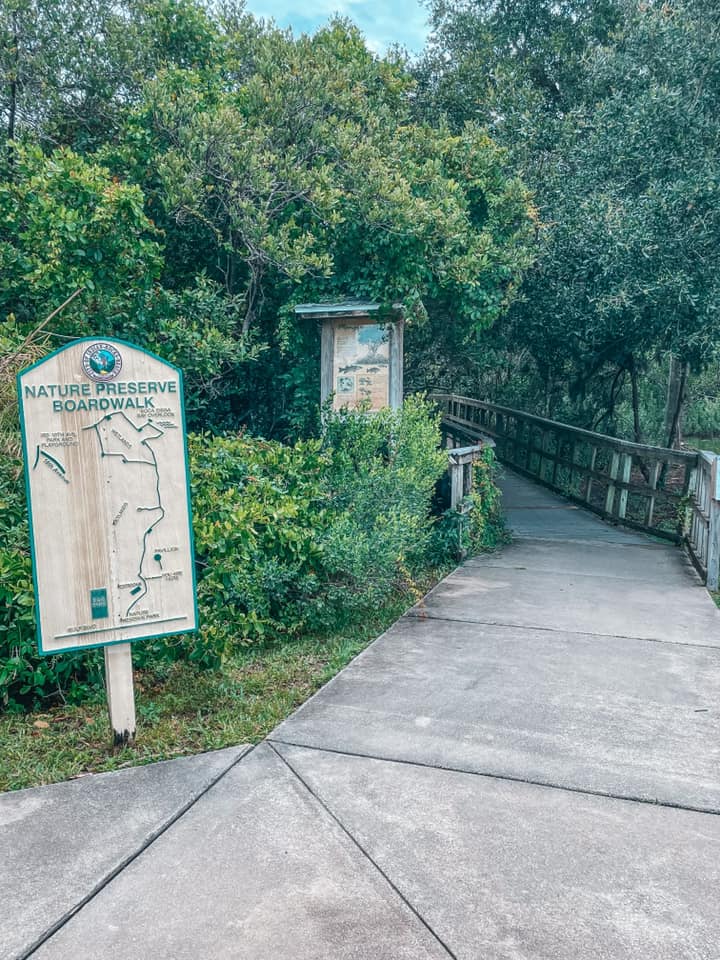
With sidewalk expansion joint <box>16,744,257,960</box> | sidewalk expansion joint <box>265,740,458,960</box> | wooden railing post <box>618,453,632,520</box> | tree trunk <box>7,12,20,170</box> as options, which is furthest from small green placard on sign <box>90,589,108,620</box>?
wooden railing post <box>618,453,632,520</box>

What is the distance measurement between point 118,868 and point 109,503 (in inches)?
66.9

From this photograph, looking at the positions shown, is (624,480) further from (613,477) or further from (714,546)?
(714,546)

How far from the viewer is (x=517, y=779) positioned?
378 cm

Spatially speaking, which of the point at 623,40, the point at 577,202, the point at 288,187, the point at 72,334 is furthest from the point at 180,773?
the point at 623,40

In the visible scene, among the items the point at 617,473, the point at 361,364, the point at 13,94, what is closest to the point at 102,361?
the point at 361,364

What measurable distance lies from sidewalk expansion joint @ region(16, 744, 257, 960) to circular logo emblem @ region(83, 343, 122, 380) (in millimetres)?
2008

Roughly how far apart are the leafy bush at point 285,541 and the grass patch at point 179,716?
0.15 meters

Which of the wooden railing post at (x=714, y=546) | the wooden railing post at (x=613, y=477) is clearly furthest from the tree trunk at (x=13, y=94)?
the wooden railing post at (x=613, y=477)

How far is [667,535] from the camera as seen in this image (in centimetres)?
1005

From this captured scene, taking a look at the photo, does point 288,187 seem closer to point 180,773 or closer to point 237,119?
point 237,119

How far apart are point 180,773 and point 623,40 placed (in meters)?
13.4

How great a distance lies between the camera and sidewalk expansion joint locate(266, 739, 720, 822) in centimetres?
355

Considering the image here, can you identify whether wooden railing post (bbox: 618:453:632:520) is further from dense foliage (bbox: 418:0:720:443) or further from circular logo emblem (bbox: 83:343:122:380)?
circular logo emblem (bbox: 83:343:122:380)

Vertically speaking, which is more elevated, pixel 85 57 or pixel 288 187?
pixel 85 57
